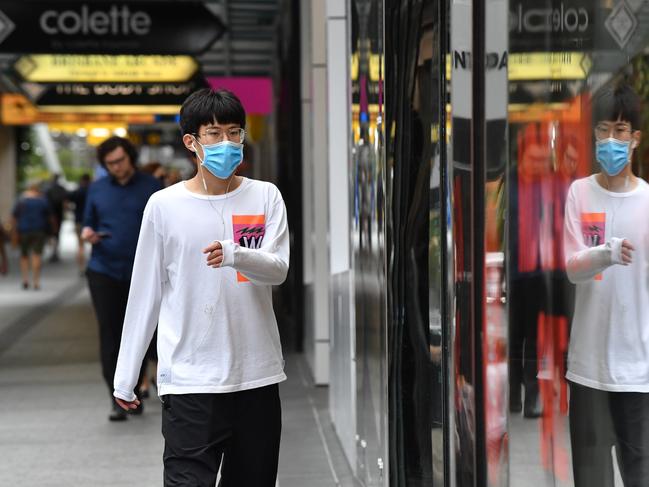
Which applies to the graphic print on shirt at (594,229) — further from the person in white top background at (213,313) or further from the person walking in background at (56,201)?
the person walking in background at (56,201)

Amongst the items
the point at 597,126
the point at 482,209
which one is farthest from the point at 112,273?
the point at 597,126

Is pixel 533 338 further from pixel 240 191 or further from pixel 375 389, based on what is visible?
pixel 375 389

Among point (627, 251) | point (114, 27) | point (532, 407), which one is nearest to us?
point (627, 251)

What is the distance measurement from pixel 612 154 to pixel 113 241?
559 centimetres

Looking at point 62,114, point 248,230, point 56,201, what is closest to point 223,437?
point 248,230

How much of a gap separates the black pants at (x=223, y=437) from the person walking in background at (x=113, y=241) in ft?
13.6

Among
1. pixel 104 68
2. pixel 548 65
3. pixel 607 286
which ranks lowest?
pixel 607 286

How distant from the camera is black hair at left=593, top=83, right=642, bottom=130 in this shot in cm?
262

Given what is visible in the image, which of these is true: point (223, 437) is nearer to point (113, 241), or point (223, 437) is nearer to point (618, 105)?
point (618, 105)

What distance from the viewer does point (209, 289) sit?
3742 millimetres

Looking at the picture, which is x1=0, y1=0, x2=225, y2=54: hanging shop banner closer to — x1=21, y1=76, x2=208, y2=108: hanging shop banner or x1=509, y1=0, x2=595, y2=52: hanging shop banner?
x1=21, y1=76, x2=208, y2=108: hanging shop banner

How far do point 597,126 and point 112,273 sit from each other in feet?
18.1

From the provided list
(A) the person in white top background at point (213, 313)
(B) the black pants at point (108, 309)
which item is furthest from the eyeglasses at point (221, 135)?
(B) the black pants at point (108, 309)

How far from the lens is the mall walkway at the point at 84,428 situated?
6375 millimetres
